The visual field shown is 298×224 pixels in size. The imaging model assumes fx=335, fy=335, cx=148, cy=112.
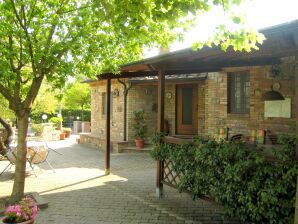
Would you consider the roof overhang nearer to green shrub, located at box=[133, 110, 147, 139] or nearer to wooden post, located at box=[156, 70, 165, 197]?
wooden post, located at box=[156, 70, 165, 197]

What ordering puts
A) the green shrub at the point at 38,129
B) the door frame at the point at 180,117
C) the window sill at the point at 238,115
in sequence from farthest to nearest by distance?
1. the green shrub at the point at 38,129
2. the door frame at the point at 180,117
3. the window sill at the point at 238,115

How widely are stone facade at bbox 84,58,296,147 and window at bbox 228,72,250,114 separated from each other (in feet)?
0.51

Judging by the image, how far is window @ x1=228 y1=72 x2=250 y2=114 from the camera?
33.4 ft

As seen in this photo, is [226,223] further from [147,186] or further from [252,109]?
[252,109]

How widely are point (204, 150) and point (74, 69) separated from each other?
2716mm

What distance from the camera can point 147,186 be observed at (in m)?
7.75

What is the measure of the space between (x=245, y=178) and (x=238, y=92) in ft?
21.1

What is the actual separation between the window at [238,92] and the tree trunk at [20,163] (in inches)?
257

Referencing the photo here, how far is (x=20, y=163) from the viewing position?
246 inches

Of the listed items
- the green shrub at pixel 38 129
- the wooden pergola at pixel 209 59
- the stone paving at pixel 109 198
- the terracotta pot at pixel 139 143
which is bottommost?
the stone paving at pixel 109 198

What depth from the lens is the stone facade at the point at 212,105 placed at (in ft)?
28.7

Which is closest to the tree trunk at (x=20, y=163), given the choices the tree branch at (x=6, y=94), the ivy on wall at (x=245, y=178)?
the tree branch at (x=6, y=94)

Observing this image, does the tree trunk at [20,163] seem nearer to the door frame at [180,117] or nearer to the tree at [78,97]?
the door frame at [180,117]

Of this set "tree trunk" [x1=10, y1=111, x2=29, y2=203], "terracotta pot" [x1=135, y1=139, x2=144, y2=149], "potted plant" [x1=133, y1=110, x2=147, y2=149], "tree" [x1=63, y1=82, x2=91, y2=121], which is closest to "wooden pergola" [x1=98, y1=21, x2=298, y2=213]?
"tree trunk" [x1=10, y1=111, x2=29, y2=203]
